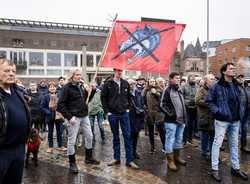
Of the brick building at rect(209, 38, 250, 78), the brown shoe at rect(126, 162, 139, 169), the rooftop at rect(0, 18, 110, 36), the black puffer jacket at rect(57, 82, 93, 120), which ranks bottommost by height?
the brown shoe at rect(126, 162, 139, 169)

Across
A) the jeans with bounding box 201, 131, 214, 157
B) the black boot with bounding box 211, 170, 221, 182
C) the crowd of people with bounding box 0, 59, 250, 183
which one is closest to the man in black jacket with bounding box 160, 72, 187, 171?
the crowd of people with bounding box 0, 59, 250, 183

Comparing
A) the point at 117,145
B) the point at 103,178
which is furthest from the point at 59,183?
the point at 117,145

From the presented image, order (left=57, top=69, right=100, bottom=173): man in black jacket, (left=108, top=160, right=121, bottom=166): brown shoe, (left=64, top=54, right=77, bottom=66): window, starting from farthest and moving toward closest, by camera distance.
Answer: (left=64, top=54, right=77, bottom=66): window
(left=108, top=160, right=121, bottom=166): brown shoe
(left=57, top=69, right=100, bottom=173): man in black jacket

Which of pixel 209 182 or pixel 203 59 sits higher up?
pixel 203 59

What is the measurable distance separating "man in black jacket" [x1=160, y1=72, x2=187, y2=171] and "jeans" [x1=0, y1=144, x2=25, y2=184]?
364cm

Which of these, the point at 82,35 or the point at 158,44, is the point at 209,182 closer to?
the point at 158,44

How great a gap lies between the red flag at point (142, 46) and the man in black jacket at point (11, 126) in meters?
3.75

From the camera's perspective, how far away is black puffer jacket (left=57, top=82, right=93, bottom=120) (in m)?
6.34

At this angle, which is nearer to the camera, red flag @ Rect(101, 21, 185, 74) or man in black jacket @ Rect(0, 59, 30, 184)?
man in black jacket @ Rect(0, 59, 30, 184)

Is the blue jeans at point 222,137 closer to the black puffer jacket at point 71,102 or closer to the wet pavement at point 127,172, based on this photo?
the wet pavement at point 127,172

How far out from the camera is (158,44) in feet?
24.5

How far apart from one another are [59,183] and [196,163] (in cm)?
302

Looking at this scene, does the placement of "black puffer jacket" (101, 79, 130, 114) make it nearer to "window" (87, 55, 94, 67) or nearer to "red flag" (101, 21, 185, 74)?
"red flag" (101, 21, 185, 74)

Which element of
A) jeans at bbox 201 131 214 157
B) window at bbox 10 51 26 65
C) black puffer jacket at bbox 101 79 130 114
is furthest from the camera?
window at bbox 10 51 26 65
